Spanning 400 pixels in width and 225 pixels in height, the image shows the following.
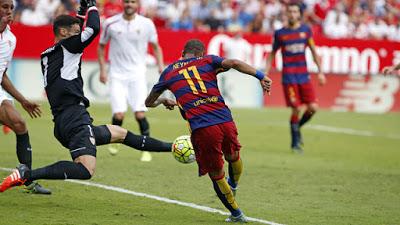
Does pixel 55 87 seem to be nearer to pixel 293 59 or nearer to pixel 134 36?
pixel 134 36

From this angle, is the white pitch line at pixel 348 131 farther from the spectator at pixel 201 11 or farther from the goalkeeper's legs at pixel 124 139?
the goalkeeper's legs at pixel 124 139

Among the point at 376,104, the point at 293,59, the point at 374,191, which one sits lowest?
the point at 376,104

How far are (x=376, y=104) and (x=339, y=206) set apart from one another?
61.2 feet

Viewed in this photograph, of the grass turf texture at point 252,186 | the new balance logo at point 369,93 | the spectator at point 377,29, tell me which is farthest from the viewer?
the spectator at point 377,29

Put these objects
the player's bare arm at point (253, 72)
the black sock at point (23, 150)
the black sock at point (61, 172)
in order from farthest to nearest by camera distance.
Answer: the black sock at point (23, 150)
the black sock at point (61, 172)
the player's bare arm at point (253, 72)

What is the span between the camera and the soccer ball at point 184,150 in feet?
33.4

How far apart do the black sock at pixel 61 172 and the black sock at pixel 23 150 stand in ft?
3.82

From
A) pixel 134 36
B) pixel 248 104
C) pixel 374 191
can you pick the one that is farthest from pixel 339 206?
pixel 248 104

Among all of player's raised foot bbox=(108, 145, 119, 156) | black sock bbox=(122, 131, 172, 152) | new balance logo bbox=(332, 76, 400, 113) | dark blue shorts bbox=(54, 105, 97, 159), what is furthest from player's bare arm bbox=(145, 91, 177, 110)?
new balance logo bbox=(332, 76, 400, 113)

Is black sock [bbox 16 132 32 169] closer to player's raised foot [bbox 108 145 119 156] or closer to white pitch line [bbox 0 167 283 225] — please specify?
A: white pitch line [bbox 0 167 283 225]

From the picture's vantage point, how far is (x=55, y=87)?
9.91 m

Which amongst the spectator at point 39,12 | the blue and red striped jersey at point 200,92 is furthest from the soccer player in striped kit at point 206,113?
the spectator at point 39,12

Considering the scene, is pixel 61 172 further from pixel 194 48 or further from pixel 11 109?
pixel 194 48

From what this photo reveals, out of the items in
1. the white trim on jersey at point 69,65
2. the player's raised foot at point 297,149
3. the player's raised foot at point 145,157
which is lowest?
the player's raised foot at point 297,149
